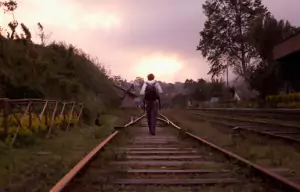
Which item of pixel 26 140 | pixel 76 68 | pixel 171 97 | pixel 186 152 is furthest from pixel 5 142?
pixel 171 97

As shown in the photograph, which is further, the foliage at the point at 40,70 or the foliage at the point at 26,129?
the foliage at the point at 40,70

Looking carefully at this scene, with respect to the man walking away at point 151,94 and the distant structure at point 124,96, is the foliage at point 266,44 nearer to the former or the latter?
the distant structure at point 124,96

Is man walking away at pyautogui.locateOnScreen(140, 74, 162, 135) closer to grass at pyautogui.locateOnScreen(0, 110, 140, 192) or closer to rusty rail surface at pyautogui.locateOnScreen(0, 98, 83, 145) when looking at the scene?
grass at pyautogui.locateOnScreen(0, 110, 140, 192)

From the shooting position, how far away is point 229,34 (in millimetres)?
61375

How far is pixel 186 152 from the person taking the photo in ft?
30.5

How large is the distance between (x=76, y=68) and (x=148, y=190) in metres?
25.8

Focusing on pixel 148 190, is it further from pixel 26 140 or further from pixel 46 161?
pixel 26 140

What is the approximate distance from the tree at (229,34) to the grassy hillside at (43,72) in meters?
32.5

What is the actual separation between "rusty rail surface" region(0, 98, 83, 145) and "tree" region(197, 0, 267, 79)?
46471 mm

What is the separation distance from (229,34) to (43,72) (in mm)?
39834

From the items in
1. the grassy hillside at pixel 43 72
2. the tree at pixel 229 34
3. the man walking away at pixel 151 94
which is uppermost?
the tree at pixel 229 34

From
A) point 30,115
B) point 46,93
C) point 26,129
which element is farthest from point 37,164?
point 46,93

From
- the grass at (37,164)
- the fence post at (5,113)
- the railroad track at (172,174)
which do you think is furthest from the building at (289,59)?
the railroad track at (172,174)

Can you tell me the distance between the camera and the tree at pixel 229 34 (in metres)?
59.9
